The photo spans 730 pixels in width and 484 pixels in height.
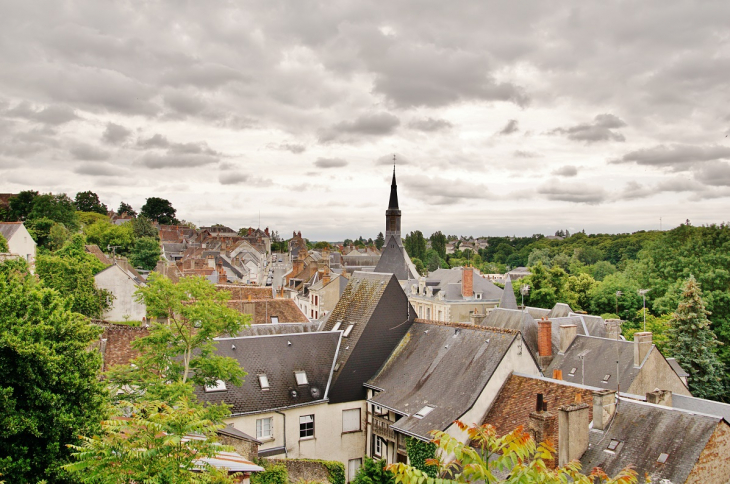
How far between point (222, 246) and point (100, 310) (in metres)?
71.3

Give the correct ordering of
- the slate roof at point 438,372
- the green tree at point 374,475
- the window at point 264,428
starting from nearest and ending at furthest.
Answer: the green tree at point 374,475 < the slate roof at point 438,372 < the window at point 264,428

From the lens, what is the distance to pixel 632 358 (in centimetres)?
3038

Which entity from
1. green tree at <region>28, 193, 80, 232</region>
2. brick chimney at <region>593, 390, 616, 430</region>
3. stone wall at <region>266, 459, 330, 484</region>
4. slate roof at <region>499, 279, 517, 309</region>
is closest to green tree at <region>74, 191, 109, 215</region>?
green tree at <region>28, 193, 80, 232</region>

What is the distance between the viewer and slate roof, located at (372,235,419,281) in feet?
227

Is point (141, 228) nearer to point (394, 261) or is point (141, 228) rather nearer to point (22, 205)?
point (22, 205)

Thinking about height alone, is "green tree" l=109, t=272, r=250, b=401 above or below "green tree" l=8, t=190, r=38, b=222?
below

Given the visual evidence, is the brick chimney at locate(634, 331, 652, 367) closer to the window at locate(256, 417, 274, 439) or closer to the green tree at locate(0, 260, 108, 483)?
the window at locate(256, 417, 274, 439)

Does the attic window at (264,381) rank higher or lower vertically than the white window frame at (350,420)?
higher

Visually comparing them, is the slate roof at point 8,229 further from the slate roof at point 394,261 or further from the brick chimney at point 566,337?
the brick chimney at point 566,337

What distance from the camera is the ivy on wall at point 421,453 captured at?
2192 centimetres

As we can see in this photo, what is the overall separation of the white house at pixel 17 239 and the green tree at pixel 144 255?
26557mm

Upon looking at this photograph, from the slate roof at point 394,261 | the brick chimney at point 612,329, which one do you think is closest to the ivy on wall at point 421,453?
the brick chimney at point 612,329

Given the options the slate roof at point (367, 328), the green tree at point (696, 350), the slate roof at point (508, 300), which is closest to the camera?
the slate roof at point (367, 328)

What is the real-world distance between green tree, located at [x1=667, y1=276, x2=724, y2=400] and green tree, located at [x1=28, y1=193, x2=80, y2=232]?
78.1 m
